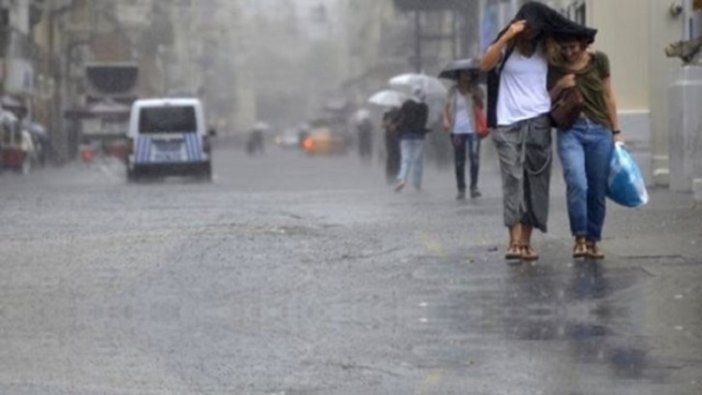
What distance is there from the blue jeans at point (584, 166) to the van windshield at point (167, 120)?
3280 centimetres

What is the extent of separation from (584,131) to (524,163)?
48 centimetres

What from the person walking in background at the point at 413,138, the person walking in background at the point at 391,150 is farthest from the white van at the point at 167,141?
the person walking in background at the point at 413,138

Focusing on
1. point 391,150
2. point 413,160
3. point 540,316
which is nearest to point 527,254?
point 540,316

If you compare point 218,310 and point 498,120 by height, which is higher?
point 498,120

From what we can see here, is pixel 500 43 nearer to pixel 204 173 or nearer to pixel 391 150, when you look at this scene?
pixel 391 150

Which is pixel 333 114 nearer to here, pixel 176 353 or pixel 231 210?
pixel 231 210

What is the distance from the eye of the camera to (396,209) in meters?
22.0

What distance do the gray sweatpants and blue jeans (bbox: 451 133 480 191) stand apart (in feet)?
36.3

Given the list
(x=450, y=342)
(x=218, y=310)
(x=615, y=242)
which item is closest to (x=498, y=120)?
(x=615, y=242)

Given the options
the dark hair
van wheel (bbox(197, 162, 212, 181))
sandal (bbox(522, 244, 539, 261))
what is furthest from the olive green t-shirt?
van wheel (bbox(197, 162, 212, 181))

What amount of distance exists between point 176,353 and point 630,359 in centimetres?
225

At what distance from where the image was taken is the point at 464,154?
26109 millimetres

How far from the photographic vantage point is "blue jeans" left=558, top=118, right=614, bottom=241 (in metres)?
14.5

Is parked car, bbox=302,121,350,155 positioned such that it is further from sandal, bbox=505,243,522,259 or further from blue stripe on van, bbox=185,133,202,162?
sandal, bbox=505,243,522,259
